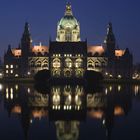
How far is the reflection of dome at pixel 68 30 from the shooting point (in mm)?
175375

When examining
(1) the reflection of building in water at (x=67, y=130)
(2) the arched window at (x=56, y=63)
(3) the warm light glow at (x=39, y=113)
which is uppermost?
(2) the arched window at (x=56, y=63)

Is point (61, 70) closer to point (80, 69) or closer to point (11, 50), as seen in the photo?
point (80, 69)

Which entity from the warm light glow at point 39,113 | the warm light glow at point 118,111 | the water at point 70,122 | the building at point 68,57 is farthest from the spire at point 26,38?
the warm light glow at point 39,113

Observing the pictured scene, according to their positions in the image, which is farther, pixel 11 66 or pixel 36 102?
pixel 11 66

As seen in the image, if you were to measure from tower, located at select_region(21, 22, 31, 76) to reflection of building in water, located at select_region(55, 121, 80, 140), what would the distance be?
12964 centimetres

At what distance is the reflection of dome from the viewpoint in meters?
175

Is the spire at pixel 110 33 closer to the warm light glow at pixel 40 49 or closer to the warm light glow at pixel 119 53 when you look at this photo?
the warm light glow at pixel 119 53

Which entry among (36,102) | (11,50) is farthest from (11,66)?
(36,102)

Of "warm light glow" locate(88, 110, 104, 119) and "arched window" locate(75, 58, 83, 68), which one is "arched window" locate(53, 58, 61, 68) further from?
"warm light glow" locate(88, 110, 104, 119)

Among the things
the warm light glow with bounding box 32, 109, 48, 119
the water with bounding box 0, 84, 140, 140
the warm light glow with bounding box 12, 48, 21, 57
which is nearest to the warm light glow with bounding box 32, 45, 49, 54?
the warm light glow with bounding box 12, 48, 21, 57

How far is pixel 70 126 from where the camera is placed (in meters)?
33.2

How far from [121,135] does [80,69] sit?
128800mm

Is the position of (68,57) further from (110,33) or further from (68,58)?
(110,33)

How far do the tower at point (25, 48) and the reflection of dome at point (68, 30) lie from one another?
13.6m
